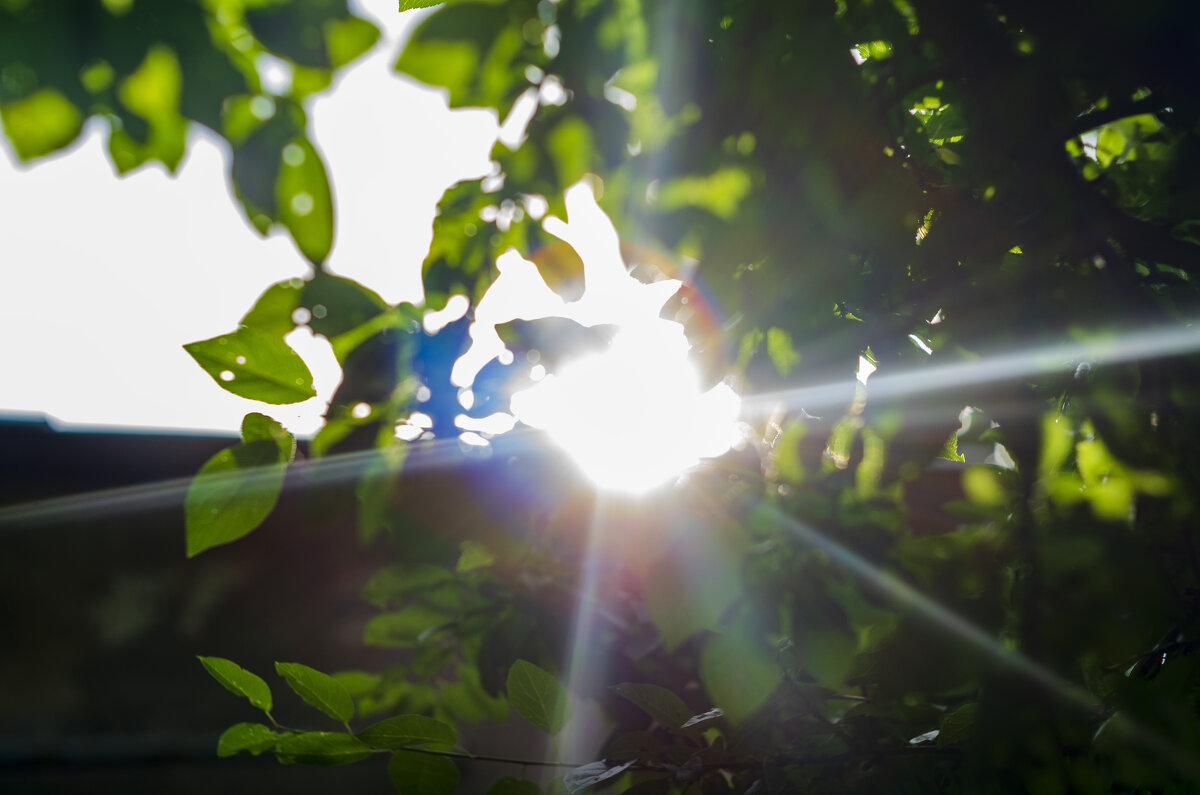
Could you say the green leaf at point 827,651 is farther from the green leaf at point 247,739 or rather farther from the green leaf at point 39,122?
the green leaf at point 39,122

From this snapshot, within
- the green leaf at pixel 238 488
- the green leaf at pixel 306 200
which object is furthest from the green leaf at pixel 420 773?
the green leaf at pixel 306 200

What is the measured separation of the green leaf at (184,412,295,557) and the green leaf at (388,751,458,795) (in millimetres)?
262

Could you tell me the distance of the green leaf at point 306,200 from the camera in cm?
63

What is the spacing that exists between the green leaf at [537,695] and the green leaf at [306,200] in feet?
1.49

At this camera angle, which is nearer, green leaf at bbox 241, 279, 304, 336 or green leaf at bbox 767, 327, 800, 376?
green leaf at bbox 241, 279, 304, 336

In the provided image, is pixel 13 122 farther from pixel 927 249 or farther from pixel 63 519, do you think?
pixel 63 519

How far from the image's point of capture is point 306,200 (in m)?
0.64

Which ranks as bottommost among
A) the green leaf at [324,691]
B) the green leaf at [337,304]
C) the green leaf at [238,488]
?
the green leaf at [324,691]

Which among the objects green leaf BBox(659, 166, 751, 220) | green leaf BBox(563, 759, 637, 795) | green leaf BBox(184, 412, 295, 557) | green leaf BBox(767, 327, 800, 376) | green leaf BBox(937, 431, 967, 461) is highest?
green leaf BBox(659, 166, 751, 220)

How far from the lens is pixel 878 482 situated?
29.2 inches

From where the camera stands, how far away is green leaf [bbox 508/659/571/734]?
625 mm

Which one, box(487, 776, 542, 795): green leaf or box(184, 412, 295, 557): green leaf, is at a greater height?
box(184, 412, 295, 557): green leaf

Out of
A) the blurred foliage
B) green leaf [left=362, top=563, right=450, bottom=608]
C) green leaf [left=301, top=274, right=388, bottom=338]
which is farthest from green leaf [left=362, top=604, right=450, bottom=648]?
green leaf [left=301, top=274, right=388, bottom=338]

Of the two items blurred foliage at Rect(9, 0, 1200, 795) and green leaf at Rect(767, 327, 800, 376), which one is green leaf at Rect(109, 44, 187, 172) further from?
green leaf at Rect(767, 327, 800, 376)
